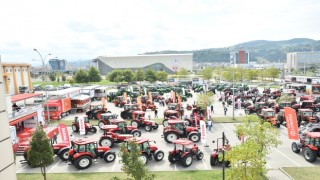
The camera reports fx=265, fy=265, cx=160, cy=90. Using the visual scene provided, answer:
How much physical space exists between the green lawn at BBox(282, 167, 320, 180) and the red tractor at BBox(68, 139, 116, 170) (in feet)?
33.6

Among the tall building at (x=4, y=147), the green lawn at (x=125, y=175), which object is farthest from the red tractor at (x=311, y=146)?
the tall building at (x=4, y=147)

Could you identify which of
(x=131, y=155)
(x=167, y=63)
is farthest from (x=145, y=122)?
(x=167, y=63)

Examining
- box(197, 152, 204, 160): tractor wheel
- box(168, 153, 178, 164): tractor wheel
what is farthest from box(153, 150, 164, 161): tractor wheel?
box(197, 152, 204, 160): tractor wheel

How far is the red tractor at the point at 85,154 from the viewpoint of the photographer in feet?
50.7

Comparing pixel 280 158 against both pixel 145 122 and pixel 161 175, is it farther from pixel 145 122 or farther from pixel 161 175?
pixel 145 122

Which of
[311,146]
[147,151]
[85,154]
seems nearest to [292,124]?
[311,146]

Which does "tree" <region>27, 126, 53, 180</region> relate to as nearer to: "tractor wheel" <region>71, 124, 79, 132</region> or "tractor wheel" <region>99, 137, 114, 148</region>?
"tractor wheel" <region>99, 137, 114, 148</region>

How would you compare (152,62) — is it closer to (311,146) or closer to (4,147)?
(311,146)

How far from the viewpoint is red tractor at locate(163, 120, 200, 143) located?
67.3 ft

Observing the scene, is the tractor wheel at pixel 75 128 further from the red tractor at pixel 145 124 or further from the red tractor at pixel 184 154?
the red tractor at pixel 184 154

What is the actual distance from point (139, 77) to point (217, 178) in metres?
57.5

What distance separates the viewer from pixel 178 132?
811 inches

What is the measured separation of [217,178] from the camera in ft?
45.6

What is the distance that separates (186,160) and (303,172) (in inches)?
250
